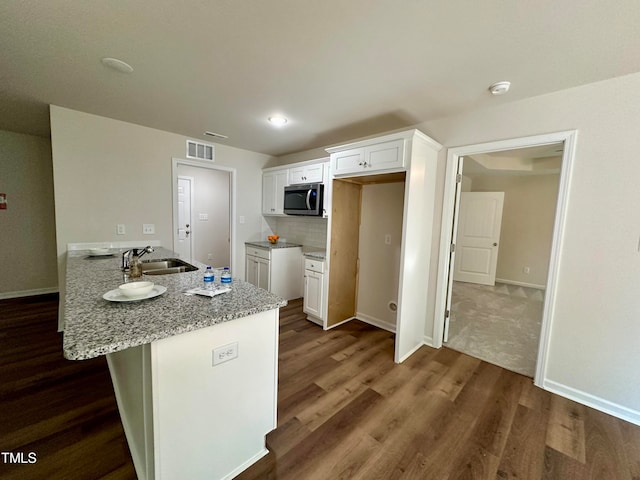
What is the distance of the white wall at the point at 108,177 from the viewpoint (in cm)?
269

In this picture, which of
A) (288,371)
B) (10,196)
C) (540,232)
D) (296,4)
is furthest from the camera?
(540,232)

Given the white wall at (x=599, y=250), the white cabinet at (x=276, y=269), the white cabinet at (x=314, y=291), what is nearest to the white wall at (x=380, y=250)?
the white cabinet at (x=314, y=291)

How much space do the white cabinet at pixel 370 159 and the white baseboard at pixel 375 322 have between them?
1876 millimetres

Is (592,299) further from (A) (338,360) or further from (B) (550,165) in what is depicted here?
(B) (550,165)

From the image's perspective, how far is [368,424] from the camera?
1677 millimetres

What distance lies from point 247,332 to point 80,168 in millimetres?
2986

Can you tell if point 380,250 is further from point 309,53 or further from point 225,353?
point 225,353

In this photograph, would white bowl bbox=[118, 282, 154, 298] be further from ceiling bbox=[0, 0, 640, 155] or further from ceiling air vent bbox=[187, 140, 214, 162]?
ceiling air vent bbox=[187, 140, 214, 162]

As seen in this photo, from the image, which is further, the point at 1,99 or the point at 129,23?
the point at 1,99

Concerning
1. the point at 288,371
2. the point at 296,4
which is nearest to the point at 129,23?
the point at 296,4

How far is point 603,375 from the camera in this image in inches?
74.0

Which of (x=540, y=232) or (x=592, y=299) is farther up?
(x=540, y=232)

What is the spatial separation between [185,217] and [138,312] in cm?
463

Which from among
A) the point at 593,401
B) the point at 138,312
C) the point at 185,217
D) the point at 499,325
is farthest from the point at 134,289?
the point at 185,217
